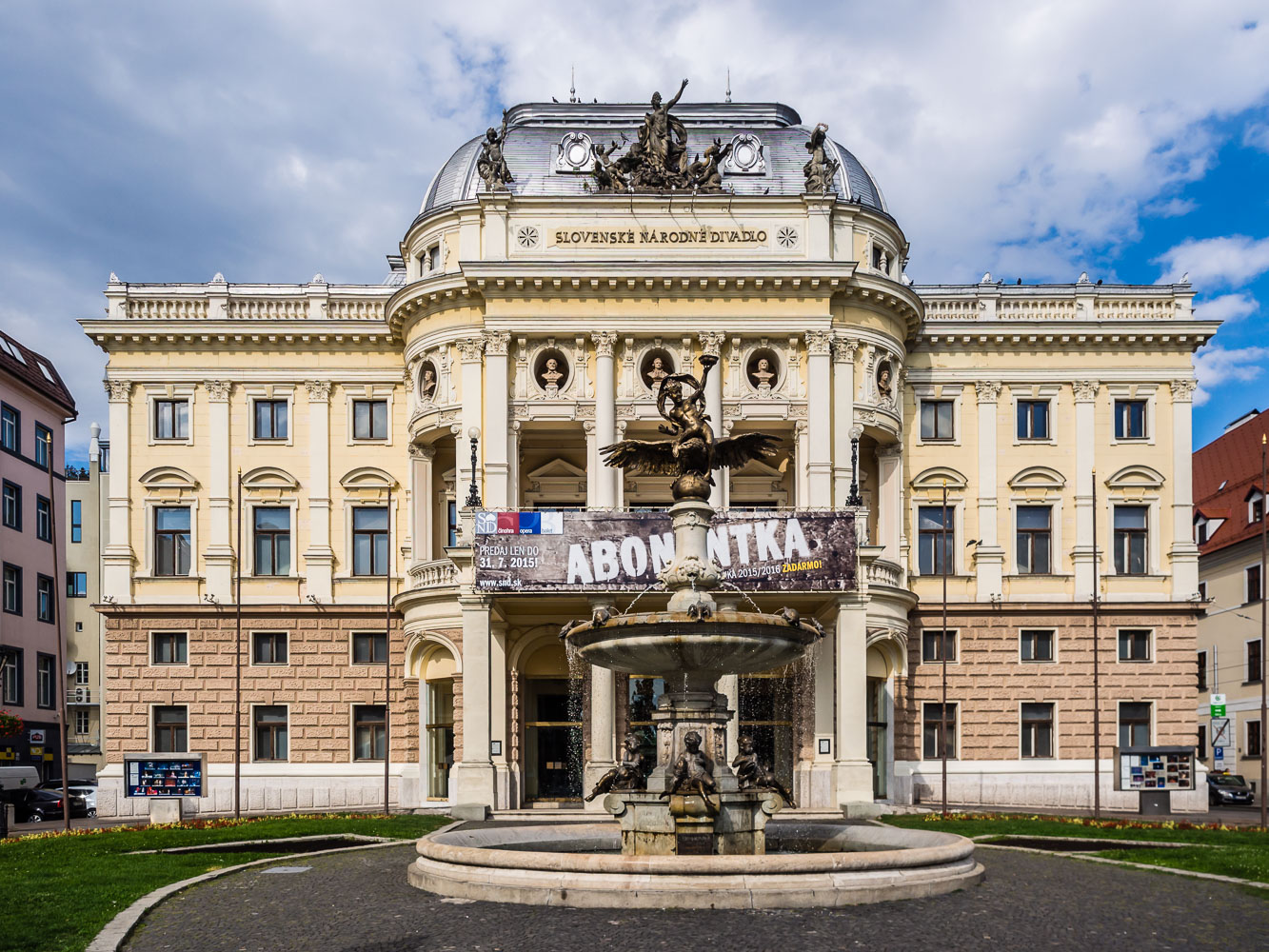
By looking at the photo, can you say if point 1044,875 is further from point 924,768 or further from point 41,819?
point 41,819

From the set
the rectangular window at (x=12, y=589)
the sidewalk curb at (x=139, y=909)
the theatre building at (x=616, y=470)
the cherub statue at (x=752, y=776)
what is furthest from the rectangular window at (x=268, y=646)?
the cherub statue at (x=752, y=776)

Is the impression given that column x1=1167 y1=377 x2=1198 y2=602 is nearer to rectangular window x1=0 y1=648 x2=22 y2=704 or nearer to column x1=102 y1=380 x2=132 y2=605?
column x1=102 y1=380 x2=132 y2=605

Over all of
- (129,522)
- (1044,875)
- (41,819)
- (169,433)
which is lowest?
(41,819)

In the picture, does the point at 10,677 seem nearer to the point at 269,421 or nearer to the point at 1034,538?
the point at 269,421

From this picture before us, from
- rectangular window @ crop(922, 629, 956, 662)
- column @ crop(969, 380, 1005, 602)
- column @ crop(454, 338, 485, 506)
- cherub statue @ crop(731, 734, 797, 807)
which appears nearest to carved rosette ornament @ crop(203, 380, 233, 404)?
column @ crop(454, 338, 485, 506)

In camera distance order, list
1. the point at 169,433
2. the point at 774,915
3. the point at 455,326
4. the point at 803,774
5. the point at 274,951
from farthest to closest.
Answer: the point at 169,433 → the point at 455,326 → the point at 803,774 → the point at 774,915 → the point at 274,951

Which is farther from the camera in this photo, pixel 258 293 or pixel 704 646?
pixel 258 293

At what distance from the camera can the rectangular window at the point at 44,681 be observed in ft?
192

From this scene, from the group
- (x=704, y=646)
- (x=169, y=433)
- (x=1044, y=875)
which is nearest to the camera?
(x=704, y=646)

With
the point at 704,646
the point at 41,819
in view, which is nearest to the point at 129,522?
the point at 41,819

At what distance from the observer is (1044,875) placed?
62.7ft

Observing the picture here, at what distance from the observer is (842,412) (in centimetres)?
4062

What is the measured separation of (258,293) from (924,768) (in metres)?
27.5

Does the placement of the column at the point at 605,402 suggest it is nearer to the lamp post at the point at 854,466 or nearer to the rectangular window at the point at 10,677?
the lamp post at the point at 854,466
